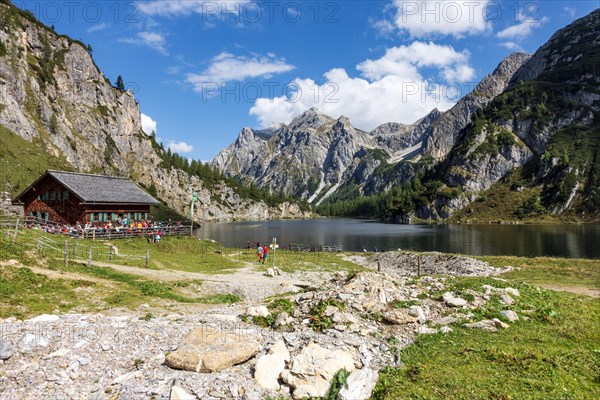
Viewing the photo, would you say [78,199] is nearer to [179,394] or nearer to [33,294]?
[33,294]

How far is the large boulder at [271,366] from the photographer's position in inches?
456

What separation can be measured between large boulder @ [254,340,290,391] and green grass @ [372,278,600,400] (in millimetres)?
3455

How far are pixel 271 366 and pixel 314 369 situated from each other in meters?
1.53

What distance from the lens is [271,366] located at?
478 inches

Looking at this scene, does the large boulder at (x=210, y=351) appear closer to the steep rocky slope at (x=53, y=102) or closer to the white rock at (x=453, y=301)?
the white rock at (x=453, y=301)

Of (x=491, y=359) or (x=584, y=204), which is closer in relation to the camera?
(x=491, y=359)

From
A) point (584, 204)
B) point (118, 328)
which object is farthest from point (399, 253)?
point (584, 204)

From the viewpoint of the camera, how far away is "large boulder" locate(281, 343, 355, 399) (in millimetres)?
11320

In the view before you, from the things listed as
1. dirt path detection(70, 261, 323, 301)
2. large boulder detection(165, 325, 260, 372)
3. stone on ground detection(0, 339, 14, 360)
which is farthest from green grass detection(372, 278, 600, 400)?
dirt path detection(70, 261, 323, 301)

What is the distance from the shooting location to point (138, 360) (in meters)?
12.6

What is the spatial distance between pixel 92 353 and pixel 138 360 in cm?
184

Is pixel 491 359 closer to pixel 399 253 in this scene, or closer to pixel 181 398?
pixel 181 398

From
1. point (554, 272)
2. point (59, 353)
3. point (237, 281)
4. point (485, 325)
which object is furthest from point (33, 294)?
point (554, 272)

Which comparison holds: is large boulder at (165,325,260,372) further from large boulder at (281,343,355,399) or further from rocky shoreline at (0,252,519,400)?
large boulder at (281,343,355,399)
